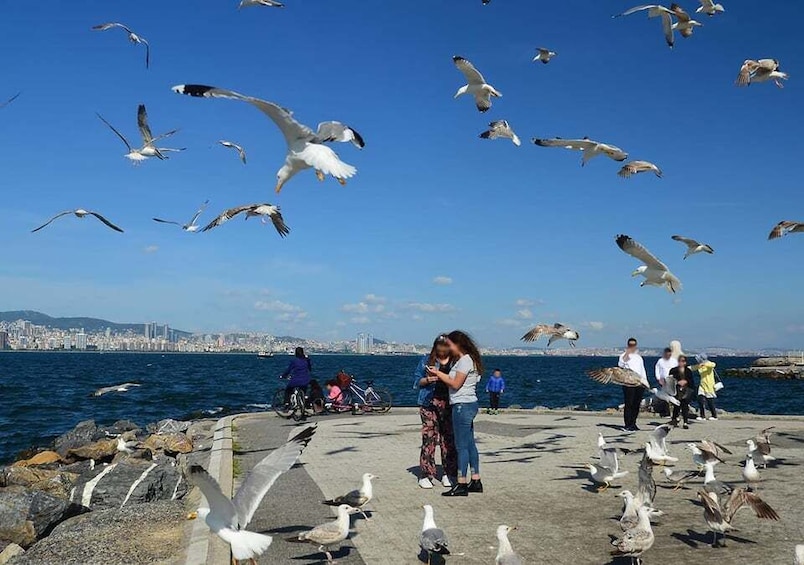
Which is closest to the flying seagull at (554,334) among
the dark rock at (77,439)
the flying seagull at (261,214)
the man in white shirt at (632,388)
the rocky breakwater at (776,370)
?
the man in white shirt at (632,388)

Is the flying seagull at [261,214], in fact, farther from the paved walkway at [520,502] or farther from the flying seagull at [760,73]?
the flying seagull at [760,73]

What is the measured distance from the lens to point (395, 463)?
36.3 feet

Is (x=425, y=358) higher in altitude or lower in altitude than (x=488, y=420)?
higher

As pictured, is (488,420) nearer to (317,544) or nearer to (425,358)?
(425,358)

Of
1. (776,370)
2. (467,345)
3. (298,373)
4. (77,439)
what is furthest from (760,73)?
(776,370)

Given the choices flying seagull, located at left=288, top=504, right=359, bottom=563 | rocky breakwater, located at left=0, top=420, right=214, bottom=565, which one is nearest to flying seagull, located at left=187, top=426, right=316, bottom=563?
flying seagull, located at left=288, top=504, right=359, bottom=563

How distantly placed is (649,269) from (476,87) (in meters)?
4.70

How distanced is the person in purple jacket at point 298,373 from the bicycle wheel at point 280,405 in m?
0.24

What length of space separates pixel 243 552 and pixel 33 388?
5141 centimetres

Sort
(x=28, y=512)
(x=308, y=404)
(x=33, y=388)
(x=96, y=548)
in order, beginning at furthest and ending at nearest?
(x=33, y=388) → (x=308, y=404) → (x=28, y=512) → (x=96, y=548)

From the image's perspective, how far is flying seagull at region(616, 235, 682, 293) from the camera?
38.8 feet

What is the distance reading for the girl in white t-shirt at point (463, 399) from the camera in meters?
8.33

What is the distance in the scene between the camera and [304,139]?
7965 millimetres

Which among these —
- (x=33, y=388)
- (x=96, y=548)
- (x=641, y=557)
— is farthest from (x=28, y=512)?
(x=33, y=388)
